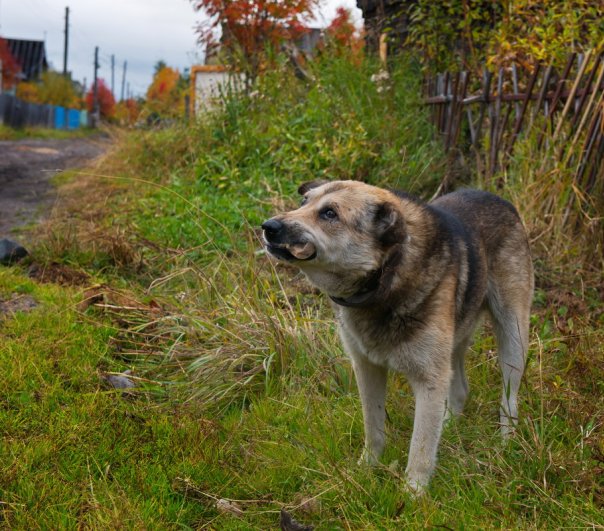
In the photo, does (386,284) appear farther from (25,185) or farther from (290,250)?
(25,185)

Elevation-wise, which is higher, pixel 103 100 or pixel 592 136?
pixel 592 136

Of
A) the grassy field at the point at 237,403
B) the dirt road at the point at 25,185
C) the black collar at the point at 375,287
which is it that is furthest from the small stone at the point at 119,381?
the black collar at the point at 375,287

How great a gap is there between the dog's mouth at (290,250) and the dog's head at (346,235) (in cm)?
Result: 2

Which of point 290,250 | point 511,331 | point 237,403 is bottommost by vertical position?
point 237,403

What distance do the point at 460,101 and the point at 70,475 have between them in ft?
21.3

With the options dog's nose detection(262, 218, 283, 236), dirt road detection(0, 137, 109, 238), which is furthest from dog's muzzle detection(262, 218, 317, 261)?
dirt road detection(0, 137, 109, 238)

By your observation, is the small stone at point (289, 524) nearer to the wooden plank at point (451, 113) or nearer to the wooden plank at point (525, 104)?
the wooden plank at point (525, 104)

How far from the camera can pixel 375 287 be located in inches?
129

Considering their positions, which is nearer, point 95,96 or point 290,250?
point 290,250

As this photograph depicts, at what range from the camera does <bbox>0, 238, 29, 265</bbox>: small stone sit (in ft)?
21.8

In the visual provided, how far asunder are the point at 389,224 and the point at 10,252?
15.6ft

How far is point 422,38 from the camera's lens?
31.4 feet

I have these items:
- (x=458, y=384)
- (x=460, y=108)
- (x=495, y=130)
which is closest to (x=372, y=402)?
(x=458, y=384)

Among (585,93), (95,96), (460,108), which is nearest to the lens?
(585,93)
